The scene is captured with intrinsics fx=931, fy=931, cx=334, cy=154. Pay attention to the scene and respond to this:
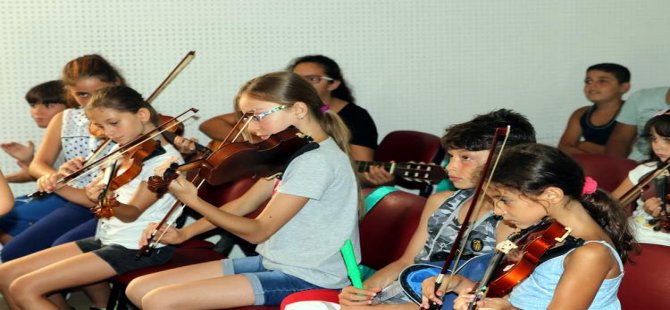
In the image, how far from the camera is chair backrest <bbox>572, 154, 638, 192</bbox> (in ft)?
13.1

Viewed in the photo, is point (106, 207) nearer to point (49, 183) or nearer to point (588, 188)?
point (49, 183)

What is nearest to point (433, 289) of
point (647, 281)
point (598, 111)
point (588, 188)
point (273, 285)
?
point (588, 188)

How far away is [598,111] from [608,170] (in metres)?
1.35

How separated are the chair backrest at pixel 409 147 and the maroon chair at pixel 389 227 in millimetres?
1196

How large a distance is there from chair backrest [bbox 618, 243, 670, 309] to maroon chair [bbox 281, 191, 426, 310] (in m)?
0.78

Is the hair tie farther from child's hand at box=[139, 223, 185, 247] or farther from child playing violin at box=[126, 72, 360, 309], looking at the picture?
child's hand at box=[139, 223, 185, 247]

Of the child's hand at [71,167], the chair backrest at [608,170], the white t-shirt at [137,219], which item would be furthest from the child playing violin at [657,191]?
the child's hand at [71,167]

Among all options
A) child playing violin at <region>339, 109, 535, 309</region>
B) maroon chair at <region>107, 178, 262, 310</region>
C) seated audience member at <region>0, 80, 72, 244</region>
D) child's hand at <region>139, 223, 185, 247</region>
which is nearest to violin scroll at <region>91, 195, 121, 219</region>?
child's hand at <region>139, 223, 185, 247</region>

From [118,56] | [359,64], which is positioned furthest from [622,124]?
[118,56]

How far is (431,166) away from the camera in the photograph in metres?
4.03

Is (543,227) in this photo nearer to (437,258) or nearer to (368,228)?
(437,258)

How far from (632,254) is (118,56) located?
10.6ft

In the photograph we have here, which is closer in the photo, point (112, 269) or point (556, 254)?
point (556, 254)

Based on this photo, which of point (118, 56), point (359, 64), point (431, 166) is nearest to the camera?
point (431, 166)
